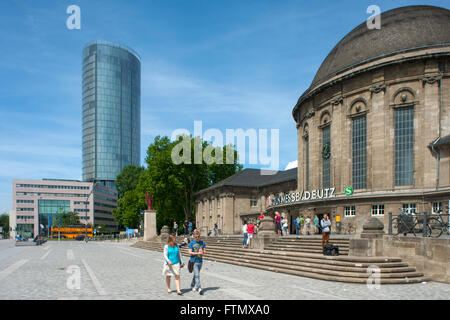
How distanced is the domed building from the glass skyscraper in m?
160

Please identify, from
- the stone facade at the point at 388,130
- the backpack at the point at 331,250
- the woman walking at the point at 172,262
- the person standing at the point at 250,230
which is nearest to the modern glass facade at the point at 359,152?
the stone facade at the point at 388,130

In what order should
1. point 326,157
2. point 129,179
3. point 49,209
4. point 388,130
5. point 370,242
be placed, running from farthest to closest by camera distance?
point 49,209 → point 129,179 → point 326,157 → point 388,130 → point 370,242

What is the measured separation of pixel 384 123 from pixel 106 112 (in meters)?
168


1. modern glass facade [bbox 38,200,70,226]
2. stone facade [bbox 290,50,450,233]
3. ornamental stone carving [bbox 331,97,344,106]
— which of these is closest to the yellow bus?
modern glass facade [bbox 38,200,70,226]

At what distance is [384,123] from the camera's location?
30.0m

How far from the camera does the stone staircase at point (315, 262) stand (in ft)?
45.6

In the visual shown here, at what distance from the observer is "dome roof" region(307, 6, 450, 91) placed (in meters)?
30.4

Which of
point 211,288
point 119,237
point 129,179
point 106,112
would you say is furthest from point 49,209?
point 211,288

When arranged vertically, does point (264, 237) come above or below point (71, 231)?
above

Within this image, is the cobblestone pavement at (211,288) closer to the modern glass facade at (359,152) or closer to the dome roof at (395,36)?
the modern glass facade at (359,152)

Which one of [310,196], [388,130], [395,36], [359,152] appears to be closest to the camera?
[388,130]

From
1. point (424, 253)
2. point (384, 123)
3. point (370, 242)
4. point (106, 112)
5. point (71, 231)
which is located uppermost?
point (106, 112)

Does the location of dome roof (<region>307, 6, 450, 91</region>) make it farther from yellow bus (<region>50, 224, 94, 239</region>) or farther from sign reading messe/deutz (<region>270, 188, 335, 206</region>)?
yellow bus (<region>50, 224, 94, 239</region>)

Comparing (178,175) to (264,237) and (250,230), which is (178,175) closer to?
(250,230)
